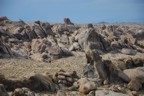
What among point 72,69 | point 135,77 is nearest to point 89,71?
point 72,69

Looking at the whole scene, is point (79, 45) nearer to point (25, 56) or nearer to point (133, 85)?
point (25, 56)

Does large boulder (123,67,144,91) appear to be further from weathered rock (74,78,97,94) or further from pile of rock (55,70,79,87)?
pile of rock (55,70,79,87)

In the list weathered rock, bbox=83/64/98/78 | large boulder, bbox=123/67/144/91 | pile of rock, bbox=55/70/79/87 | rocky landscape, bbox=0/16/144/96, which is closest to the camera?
rocky landscape, bbox=0/16/144/96

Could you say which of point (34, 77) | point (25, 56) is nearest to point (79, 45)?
point (25, 56)

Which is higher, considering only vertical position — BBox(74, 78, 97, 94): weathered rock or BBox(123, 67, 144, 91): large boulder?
BBox(74, 78, 97, 94): weathered rock

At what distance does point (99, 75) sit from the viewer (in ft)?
138

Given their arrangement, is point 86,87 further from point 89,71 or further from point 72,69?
point 72,69

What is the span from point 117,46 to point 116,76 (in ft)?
112

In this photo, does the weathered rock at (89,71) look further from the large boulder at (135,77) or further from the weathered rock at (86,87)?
the weathered rock at (86,87)

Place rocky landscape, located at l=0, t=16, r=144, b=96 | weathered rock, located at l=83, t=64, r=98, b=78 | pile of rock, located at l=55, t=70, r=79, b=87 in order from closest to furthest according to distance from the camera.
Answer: rocky landscape, located at l=0, t=16, r=144, b=96 → pile of rock, located at l=55, t=70, r=79, b=87 → weathered rock, located at l=83, t=64, r=98, b=78

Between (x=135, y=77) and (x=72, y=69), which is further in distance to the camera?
(x=72, y=69)

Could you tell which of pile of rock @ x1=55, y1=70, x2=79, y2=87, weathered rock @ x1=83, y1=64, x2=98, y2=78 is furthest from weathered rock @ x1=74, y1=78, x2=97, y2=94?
weathered rock @ x1=83, y1=64, x2=98, y2=78

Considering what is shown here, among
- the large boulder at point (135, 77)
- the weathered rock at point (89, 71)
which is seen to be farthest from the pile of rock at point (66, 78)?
the large boulder at point (135, 77)

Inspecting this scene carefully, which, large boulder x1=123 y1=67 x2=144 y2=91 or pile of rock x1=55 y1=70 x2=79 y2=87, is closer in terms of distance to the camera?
pile of rock x1=55 y1=70 x2=79 y2=87
